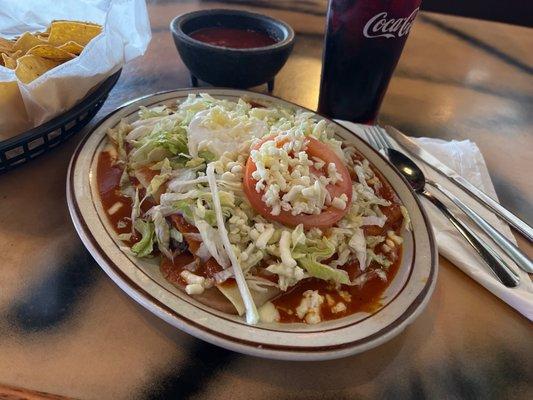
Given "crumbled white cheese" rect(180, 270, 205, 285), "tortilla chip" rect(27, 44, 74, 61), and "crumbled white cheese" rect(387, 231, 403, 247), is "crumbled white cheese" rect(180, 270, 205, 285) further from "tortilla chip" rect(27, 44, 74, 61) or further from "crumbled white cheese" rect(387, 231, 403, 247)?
"tortilla chip" rect(27, 44, 74, 61)

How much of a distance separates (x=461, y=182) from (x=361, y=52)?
49 cm

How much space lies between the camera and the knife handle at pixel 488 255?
104 centimetres

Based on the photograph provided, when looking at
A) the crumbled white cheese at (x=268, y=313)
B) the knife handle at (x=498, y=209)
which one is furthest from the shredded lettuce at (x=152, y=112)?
the knife handle at (x=498, y=209)

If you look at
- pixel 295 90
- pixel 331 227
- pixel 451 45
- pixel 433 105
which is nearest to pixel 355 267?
pixel 331 227

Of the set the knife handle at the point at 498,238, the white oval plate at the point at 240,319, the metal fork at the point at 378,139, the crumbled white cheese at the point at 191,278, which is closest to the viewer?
the white oval plate at the point at 240,319

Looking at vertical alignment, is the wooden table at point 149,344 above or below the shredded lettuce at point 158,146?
below

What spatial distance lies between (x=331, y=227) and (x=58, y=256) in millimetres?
590

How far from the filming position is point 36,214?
1.06 metres

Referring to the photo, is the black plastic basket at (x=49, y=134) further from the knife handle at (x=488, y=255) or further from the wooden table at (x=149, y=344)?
the knife handle at (x=488, y=255)

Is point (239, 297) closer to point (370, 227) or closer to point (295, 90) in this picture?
point (370, 227)

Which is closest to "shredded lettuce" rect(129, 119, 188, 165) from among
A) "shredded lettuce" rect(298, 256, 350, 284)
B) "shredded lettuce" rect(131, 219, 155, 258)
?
"shredded lettuce" rect(131, 219, 155, 258)

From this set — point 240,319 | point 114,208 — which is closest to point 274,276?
point 240,319

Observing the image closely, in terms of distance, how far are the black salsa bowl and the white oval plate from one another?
51 centimetres

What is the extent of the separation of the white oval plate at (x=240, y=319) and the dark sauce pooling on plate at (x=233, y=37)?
0.65m
